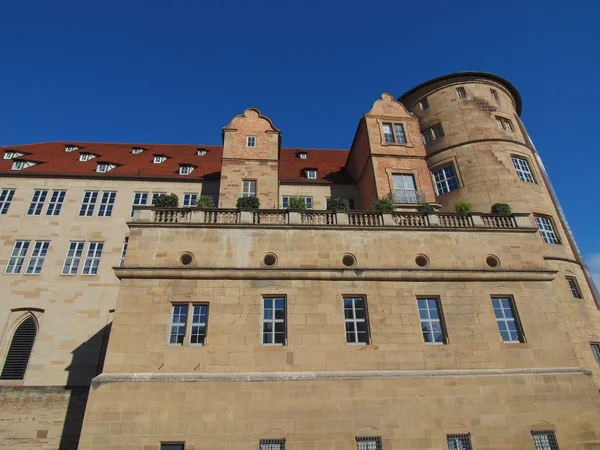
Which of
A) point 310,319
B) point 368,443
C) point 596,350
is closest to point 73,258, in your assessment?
point 310,319

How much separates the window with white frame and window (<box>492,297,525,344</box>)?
22628 mm

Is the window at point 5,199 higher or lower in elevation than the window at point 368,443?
higher

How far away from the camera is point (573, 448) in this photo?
13.5 metres

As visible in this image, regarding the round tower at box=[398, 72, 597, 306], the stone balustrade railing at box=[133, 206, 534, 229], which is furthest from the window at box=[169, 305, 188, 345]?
the round tower at box=[398, 72, 597, 306]

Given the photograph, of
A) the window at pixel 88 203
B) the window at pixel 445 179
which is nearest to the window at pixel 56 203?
the window at pixel 88 203

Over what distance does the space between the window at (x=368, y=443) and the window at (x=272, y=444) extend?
261 centimetres

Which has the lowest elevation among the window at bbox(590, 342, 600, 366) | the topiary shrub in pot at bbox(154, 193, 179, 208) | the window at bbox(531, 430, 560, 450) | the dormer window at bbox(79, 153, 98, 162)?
the window at bbox(531, 430, 560, 450)

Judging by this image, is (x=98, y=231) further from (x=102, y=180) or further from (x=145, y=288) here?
(x=145, y=288)

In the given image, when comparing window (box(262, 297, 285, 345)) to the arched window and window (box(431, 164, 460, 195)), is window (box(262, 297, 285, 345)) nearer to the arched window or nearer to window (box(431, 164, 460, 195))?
window (box(431, 164, 460, 195))

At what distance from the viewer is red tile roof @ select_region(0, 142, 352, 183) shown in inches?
1033

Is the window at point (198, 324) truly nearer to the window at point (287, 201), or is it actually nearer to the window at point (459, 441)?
the window at point (459, 441)

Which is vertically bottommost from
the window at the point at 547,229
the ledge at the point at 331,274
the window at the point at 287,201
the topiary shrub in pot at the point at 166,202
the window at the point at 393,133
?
the ledge at the point at 331,274

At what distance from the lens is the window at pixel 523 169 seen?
77.7 ft

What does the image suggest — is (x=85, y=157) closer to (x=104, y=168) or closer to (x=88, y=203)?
(x=104, y=168)
